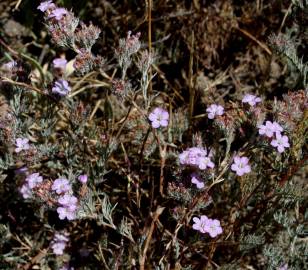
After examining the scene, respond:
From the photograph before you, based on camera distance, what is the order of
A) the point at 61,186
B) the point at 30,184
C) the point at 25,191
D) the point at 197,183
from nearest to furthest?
the point at 197,183 < the point at 61,186 < the point at 30,184 < the point at 25,191

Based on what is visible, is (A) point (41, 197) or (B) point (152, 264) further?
(B) point (152, 264)

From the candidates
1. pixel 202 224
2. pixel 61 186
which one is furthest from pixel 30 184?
pixel 202 224

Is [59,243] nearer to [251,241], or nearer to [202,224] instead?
[202,224]

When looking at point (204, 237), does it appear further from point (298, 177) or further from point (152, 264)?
point (298, 177)

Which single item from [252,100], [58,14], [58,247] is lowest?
[58,247]

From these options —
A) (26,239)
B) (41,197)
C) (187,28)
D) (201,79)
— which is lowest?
(26,239)

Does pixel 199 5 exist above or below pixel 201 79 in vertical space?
above

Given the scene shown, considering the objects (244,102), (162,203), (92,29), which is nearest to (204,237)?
(162,203)
